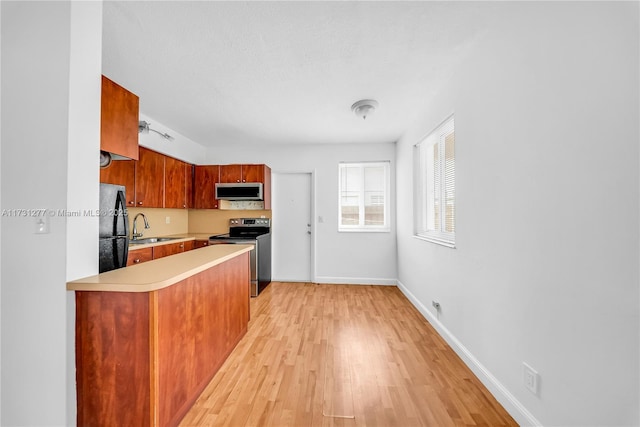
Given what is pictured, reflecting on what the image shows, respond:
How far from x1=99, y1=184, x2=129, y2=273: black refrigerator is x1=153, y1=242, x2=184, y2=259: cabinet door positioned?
1.16m

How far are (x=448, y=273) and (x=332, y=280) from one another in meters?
2.39

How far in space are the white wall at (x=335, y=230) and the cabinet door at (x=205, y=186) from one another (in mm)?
617

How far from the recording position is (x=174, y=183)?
3.87 m

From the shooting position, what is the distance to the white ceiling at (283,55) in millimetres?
1588

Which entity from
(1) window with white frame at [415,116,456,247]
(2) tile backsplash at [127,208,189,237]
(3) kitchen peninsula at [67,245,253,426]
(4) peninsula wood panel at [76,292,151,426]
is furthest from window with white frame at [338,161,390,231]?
(4) peninsula wood panel at [76,292,151,426]

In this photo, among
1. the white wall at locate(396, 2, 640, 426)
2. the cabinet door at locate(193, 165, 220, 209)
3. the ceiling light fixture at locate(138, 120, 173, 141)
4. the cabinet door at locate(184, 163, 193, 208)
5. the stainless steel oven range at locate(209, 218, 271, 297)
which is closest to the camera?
the white wall at locate(396, 2, 640, 426)

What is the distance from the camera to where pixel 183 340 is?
1.49 metres

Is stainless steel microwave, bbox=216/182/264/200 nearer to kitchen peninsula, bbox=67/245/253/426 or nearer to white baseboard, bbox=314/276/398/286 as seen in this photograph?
white baseboard, bbox=314/276/398/286

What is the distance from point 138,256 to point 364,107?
299 centimetres

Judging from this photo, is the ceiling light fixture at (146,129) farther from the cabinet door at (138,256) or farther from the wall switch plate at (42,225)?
the wall switch plate at (42,225)

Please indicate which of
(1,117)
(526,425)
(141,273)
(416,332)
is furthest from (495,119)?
(1,117)

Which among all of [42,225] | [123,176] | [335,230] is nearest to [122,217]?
[42,225]

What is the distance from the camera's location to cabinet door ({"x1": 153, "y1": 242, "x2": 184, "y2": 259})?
309 centimetres

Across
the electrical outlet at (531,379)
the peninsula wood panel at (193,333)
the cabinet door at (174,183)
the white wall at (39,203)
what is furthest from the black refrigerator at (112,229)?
the electrical outlet at (531,379)
